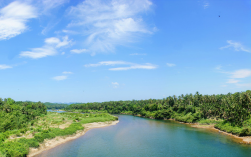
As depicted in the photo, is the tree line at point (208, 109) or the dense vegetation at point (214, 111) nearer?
the dense vegetation at point (214, 111)

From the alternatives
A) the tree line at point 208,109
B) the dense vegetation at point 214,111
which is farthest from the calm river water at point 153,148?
the tree line at point 208,109

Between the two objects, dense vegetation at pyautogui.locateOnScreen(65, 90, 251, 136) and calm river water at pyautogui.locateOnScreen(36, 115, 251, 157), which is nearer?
calm river water at pyautogui.locateOnScreen(36, 115, 251, 157)

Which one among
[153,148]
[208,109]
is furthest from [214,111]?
[153,148]

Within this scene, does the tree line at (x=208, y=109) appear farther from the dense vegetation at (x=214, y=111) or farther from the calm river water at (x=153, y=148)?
the calm river water at (x=153, y=148)

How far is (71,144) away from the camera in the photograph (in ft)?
154

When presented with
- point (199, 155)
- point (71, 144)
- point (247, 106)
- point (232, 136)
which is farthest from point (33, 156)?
point (247, 106)

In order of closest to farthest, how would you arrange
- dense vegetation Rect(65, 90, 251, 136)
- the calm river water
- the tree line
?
the calm river water, dense vegetation Rect(65, 90, 251, 136), the tree line

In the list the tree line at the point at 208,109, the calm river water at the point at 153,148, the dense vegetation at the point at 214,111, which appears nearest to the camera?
the calm river water at the point at 153,148

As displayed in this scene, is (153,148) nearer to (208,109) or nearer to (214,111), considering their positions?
(208,109)

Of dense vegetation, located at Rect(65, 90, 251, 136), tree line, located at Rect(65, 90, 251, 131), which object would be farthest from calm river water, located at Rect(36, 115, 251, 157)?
tree line, located at Rect(65, 90, 251, 131)

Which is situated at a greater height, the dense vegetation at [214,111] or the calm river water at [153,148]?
the dense vegetation at [214,111]

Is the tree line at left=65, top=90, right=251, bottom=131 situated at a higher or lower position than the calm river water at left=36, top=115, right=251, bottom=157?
higher

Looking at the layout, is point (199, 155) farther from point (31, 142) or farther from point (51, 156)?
point (31, 142)

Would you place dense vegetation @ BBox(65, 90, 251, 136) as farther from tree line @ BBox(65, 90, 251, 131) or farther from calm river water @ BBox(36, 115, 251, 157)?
calm river water @ BBox(36, 115, 251, 157)
